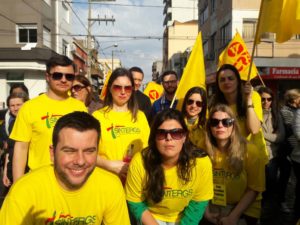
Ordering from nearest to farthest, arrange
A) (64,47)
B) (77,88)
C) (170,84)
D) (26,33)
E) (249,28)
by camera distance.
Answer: (77,88), (170,84), (249,28), (26,33), (64,47)

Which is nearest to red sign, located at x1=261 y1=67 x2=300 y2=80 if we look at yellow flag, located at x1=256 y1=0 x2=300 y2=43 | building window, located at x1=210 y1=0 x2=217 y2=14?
building window, located at x1=210 y1=0 x2=217 y2=14

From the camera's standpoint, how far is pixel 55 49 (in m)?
29.5

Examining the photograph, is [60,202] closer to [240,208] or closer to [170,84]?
[240,208]

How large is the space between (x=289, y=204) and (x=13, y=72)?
2375 centimetres

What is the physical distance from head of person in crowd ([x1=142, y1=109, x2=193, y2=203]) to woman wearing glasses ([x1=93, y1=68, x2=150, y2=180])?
1.69 ft

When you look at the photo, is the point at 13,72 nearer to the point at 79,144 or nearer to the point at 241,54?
the point at 241,54

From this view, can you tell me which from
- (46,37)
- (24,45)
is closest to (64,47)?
(46,37)

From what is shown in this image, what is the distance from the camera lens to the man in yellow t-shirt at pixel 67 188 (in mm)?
2195

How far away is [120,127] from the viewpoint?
3.76m

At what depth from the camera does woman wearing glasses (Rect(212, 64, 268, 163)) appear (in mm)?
4160

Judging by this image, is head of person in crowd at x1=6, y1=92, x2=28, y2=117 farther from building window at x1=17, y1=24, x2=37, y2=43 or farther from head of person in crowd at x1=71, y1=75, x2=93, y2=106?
building window at x1=17, y1=24, x2=37, y2=43

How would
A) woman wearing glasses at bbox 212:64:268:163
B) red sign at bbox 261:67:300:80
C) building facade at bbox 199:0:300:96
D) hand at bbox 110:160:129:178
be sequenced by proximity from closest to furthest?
hand at bbox 110:160:129:178 < woman wearing glasses at bbox 212:64:268:163 < red sign at bbox 261:67:300:80 < building facade at bbox 199:0:300:96

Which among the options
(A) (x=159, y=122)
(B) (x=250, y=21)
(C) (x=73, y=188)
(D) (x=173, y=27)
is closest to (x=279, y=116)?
(A) (x=159, y=122)

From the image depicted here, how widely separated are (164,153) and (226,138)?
0.74 m
